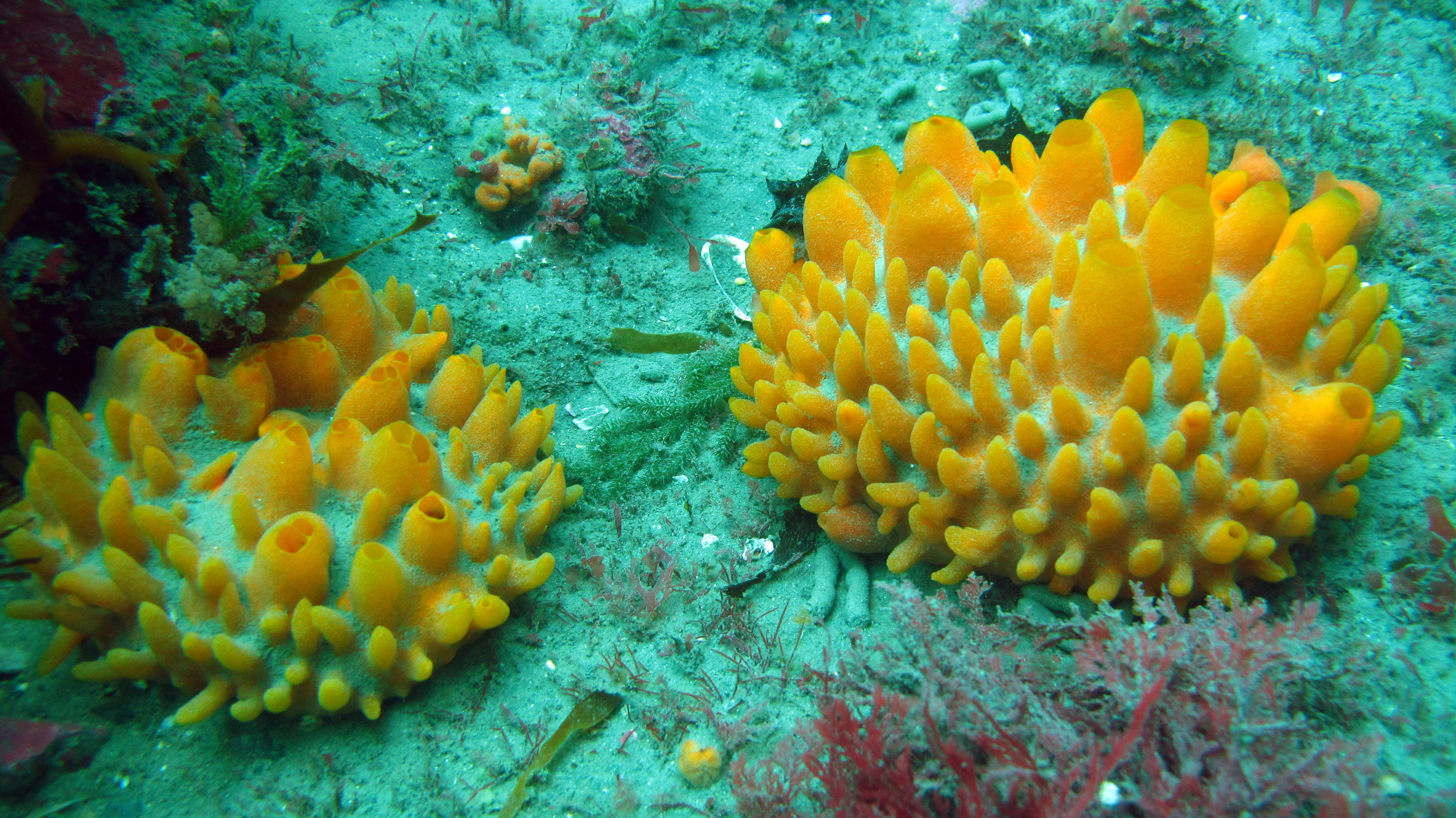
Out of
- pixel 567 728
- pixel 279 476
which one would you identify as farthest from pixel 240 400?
pixel 567 728

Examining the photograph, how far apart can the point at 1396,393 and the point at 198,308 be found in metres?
4.50

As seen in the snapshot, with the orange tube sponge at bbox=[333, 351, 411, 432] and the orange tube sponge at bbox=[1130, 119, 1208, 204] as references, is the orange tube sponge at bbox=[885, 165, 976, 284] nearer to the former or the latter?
the orange tube sponge at bbox=[1130, 119, 1208, 204]

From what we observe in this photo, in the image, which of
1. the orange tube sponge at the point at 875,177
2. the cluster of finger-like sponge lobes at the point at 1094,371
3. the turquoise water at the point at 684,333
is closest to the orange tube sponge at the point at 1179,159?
the cluster of finger-like sponge lobes at the point at 1094,371

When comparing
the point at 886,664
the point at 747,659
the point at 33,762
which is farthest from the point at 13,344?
the point at 886,664

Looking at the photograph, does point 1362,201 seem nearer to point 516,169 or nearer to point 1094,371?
point 1094,371

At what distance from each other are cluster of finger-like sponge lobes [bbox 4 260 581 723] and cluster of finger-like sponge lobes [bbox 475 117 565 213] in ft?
5.03

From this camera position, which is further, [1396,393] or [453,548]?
[1396,393]

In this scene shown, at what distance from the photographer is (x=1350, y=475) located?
6.67ft

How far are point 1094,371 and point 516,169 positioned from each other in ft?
11.1

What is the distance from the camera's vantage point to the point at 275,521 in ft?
7.30

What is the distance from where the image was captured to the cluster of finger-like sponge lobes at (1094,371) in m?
1.93

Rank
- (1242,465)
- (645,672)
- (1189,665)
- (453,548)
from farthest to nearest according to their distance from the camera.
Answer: (645,672) < (453,548) < (1242,465) < (1189,665)

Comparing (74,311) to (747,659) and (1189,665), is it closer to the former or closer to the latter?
(747,659)

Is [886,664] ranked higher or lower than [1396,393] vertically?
lower
